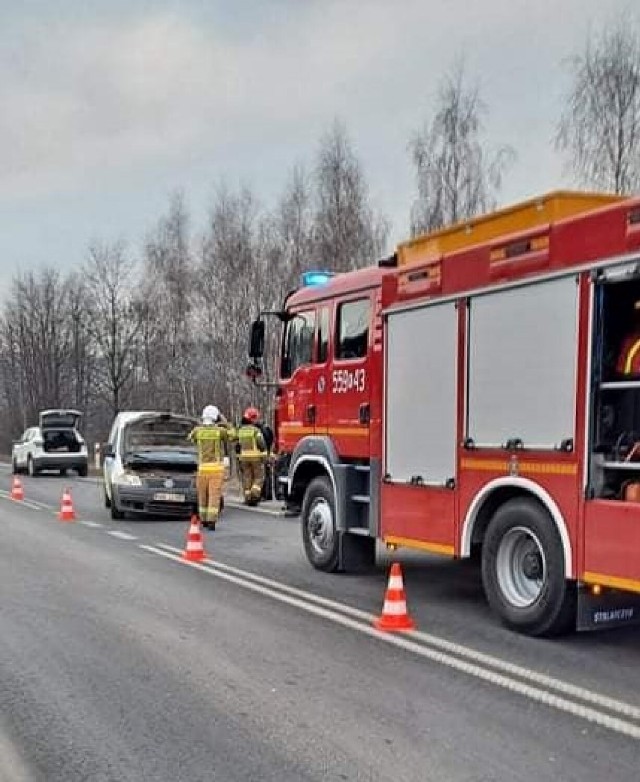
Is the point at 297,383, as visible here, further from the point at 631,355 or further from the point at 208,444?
the point at 631,355

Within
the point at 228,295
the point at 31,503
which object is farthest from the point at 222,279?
the point at 31,503

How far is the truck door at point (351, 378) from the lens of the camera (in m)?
9.08

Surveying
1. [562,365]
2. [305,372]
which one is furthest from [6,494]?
[562,365]

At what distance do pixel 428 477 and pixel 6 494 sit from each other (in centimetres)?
1617

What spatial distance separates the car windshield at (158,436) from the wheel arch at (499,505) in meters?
9.37

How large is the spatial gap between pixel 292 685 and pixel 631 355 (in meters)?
3.08

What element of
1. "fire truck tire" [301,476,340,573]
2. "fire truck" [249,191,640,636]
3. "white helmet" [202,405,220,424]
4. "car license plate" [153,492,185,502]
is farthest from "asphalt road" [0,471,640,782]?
"car license plate" [153,492,185,502]

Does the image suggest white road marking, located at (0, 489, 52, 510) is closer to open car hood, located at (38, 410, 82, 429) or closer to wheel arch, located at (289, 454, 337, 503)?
wheel arch, located at (289, 454, 337, 503)

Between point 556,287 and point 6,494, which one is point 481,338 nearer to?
point 556,287

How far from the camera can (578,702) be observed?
5277 millimetres

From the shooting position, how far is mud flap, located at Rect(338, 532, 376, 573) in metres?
9.52

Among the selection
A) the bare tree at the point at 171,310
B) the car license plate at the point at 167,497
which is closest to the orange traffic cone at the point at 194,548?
the car license plate at the point at 167,497

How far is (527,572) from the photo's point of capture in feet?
22.9

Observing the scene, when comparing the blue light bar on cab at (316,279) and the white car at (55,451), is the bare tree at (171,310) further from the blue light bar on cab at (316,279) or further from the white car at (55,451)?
the blue light bar on cab at (316,279)
